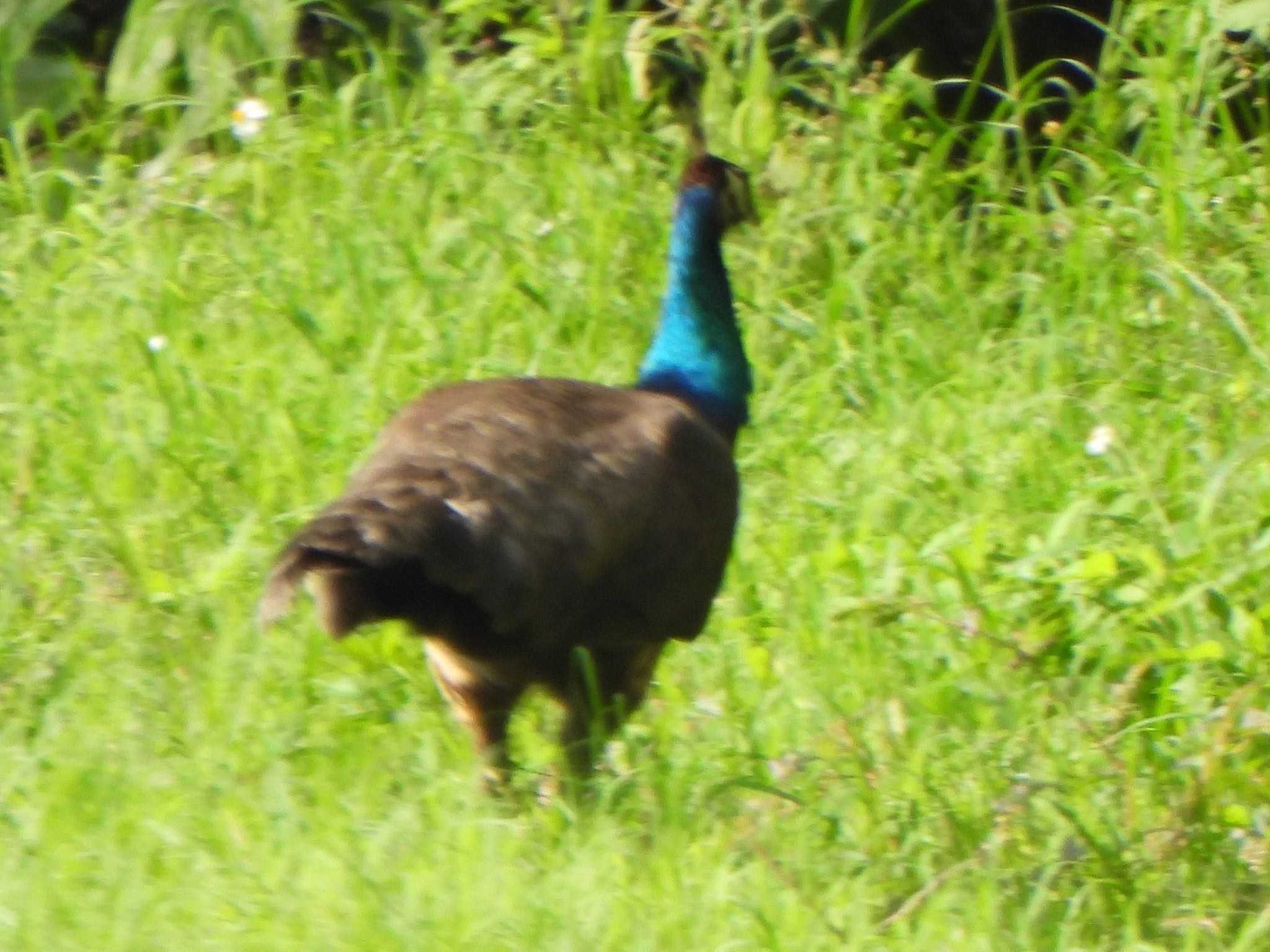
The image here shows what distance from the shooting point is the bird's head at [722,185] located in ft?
15.7

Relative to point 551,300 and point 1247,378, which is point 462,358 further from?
point 1247,378

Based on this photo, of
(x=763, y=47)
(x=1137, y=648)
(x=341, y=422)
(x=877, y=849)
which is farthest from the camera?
(x=763, y=47)

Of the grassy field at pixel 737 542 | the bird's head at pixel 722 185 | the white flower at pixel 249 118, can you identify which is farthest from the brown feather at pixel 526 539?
the white flower at pixel 249 118

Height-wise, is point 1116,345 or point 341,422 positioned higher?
point 341,422

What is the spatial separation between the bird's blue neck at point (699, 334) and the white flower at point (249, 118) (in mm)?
1479

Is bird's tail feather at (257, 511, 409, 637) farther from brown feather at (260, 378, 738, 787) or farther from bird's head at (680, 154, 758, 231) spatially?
bird's head at (680, 154, 758, 231)

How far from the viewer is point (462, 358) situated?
5.16 m

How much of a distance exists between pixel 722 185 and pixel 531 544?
161 centimetres

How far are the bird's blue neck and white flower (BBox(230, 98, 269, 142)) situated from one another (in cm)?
148

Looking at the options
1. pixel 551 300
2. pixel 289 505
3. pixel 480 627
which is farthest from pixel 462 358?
pixel 480 627

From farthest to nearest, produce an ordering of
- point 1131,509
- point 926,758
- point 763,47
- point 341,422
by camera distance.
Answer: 1. point 763,47
2. point 341,422
3. point 1131,509
4. point 926,758

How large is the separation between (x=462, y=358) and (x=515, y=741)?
4.34ft

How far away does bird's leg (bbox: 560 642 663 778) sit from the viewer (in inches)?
150

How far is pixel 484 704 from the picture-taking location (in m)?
3.79
